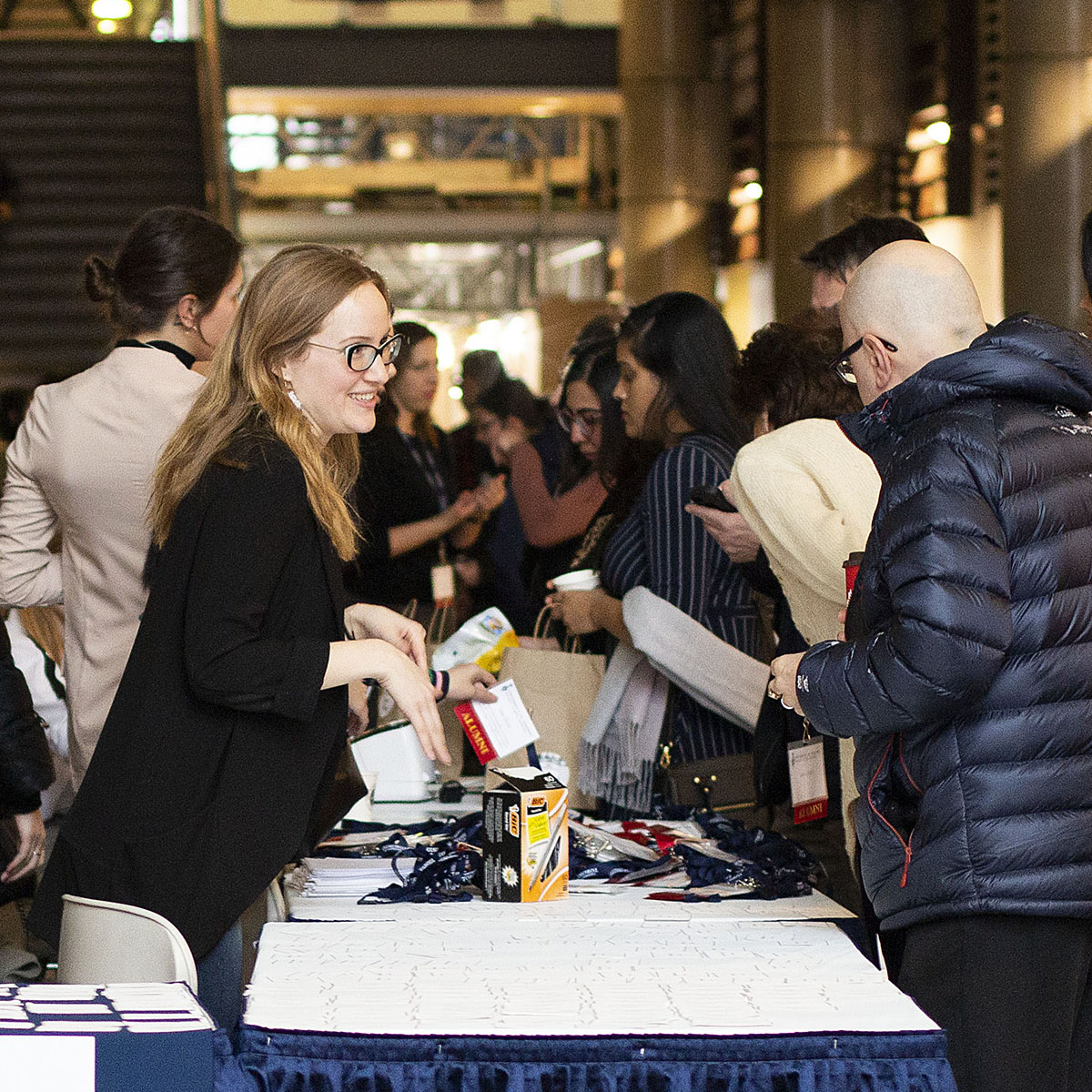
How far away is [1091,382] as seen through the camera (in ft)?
7.00

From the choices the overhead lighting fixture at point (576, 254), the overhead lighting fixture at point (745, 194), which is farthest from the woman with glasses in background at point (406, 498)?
the overhead lighting fixture at point (576, 254)

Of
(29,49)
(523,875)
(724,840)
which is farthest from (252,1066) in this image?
(29,49)

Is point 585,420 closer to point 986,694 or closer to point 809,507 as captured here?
point 809,507

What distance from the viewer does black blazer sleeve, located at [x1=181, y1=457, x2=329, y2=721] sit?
6.64ft

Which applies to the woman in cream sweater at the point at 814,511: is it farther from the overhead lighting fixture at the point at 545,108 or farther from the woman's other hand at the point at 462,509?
the overhead lighting fixture at the point at 545,108

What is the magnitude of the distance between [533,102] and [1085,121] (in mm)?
8641

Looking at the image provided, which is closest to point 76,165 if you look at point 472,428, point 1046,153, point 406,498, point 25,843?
point 472,428

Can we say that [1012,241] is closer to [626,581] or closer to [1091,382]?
[626,581]

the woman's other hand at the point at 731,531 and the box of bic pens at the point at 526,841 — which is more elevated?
→ the woman's other hand at the point at 731,531

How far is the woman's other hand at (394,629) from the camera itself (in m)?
2.37

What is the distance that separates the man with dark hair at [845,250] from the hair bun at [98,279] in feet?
4.99

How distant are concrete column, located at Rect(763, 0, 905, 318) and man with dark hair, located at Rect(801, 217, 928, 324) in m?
8.60

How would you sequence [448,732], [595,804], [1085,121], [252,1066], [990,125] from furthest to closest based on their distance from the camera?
[990,125], [1085,121], [448,732], [595,804], [252,1066]

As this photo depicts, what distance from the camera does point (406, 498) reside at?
202 inches
